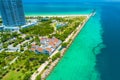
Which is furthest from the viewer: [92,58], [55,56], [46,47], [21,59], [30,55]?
[46,47]

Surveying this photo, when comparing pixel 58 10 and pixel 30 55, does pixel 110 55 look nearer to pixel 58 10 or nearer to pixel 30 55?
pixel 30 55

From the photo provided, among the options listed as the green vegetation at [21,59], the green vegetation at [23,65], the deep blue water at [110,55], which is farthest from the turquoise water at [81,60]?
the green vegetation at [23,65]

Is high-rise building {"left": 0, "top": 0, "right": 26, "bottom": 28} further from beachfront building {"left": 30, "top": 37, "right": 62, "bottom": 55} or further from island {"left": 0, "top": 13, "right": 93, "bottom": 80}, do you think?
beachfront building {"left": 30, "top": 37, "right": 62, "bottom": 55}

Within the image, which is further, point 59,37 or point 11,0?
point 11,0

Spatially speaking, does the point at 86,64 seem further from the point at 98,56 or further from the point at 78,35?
the point at 78,35

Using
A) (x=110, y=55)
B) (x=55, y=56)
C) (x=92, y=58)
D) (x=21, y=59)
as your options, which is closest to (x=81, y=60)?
(x=92, y=58)

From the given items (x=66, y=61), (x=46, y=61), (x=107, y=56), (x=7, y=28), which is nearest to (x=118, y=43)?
(x=107, y=56)
